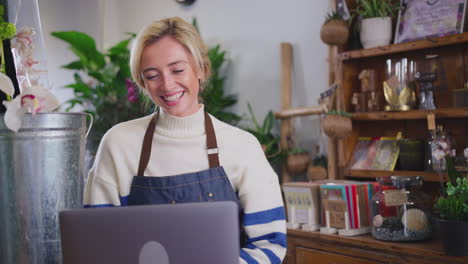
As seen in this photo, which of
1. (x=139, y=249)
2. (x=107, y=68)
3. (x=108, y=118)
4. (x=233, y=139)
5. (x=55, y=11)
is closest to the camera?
(x=139, y=249)

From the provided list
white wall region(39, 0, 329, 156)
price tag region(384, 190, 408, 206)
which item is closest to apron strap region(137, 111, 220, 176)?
price tag region(384, 190, 408, 206)

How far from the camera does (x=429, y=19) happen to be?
2803 millimetres

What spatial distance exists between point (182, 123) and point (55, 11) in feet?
15.2

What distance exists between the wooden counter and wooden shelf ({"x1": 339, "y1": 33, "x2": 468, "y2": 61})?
0.92 meters

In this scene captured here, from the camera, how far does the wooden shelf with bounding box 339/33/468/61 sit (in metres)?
2.63

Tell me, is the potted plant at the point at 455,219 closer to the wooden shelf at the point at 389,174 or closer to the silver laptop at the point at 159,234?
the wooden shelf at the point at 389,174

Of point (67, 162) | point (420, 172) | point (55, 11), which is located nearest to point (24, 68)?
point (67, 162)

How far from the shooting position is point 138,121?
1.69 m

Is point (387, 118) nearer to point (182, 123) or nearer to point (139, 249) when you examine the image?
point (182, 123)

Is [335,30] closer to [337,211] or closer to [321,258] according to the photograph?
[337,211]

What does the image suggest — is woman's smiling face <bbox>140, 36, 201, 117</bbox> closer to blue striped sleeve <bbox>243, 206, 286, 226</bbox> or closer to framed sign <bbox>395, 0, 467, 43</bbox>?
blue striped sleeve <bbox>243, 206, 286, 226</bbox>

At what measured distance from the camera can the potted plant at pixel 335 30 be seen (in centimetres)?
304

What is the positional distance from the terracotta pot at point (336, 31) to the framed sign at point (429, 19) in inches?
10.5

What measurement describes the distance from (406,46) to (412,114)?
34cm
